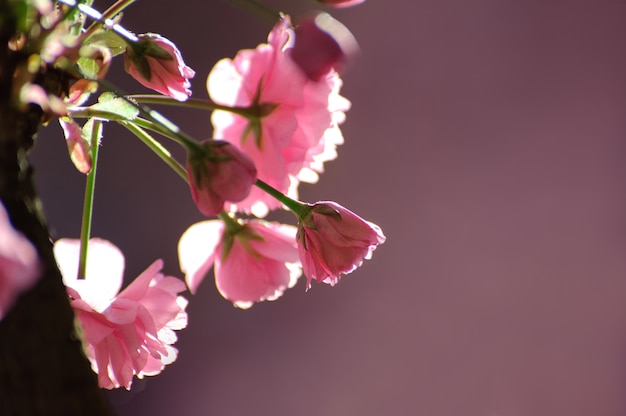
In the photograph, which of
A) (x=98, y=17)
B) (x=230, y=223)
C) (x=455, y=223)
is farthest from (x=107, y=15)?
(x=455, y=223)

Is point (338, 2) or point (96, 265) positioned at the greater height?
point (338, 2)

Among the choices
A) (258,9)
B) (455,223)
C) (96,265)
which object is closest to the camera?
(258,9)

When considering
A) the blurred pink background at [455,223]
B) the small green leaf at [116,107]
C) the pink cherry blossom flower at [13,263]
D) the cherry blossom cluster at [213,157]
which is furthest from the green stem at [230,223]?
the blurred pink background at [455,223]

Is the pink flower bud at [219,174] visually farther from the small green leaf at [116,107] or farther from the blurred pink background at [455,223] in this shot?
the blurred pink background at [455,223]

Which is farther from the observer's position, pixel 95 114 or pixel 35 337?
pixel 95 114

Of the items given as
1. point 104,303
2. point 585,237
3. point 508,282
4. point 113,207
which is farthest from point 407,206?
point 104,303

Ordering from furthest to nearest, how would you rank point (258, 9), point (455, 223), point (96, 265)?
point (455, 223) → point (96, 265) → point (258, 9)

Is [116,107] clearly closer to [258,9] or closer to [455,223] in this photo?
[258,9]
